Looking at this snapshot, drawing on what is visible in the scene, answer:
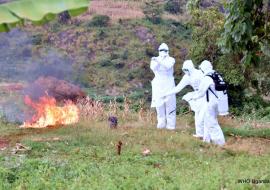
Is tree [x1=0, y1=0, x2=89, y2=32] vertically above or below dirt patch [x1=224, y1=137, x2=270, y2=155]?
above

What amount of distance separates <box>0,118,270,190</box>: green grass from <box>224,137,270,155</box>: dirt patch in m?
0.38

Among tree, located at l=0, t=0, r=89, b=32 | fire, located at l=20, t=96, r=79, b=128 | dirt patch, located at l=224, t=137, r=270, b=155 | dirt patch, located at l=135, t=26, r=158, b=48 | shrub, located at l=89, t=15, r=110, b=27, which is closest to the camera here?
tree, located at l=0, t=0, r=89, b=32

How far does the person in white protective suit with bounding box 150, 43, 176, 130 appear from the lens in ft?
44.6

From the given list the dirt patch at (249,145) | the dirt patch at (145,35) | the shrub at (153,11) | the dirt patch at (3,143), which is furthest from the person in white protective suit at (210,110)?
the shrub at (153,11)

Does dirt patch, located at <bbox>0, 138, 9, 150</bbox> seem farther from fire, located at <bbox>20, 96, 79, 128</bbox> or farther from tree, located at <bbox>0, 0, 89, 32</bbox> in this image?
tree, located at <bbox>0, 0, 89, 32</bbox>

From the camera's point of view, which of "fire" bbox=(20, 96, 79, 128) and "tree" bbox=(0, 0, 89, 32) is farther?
"fire" bbox=(20, 96, 79, 128)

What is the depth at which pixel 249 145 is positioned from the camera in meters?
11.1

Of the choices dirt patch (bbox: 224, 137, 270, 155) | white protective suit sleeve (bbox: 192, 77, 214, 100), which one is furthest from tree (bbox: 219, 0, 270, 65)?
dirt patch (bbox: 224, 137, 270, 155)

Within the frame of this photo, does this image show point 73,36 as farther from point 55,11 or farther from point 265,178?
point 55,11

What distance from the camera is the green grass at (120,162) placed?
677 centimetres

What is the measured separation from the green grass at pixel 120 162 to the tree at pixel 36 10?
2838 millimetres

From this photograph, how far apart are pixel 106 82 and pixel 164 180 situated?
22.9 metres

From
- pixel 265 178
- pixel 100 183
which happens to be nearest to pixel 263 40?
pixel 265 178

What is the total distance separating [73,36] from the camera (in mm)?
34438
